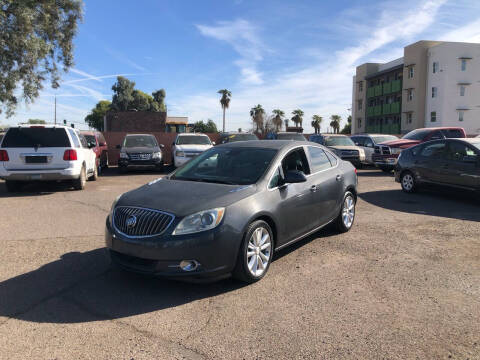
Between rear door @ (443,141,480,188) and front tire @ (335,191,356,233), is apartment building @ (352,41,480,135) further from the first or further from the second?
front tire @ (335,191,356,233)

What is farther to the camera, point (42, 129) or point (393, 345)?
point (42, 129)

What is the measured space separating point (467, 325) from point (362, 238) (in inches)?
107

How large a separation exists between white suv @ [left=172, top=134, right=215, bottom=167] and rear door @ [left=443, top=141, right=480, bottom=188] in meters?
8.80

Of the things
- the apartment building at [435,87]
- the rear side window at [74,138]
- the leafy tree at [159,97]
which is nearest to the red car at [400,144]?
the rear side window at [74,138]

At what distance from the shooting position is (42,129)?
397 inches

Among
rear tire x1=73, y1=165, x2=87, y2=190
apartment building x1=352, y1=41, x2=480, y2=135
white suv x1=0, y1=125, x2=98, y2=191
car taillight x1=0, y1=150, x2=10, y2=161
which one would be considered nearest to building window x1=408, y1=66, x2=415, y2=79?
apartment building x1=352, y1=41, x2=480, y2=135

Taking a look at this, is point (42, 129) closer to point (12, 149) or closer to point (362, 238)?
point (12, 149)

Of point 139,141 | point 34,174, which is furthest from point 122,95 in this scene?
point 34,174

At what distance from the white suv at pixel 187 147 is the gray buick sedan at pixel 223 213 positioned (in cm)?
991

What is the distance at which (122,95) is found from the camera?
235 ft

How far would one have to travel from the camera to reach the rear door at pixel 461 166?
8.63 meters

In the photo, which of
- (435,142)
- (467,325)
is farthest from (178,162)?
(467,325)

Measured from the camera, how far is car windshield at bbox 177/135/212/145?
16438mm

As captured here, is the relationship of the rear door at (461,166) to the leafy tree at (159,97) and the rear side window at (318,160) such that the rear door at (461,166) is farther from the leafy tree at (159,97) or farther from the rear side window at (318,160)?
the leafy tree at (159,97)
